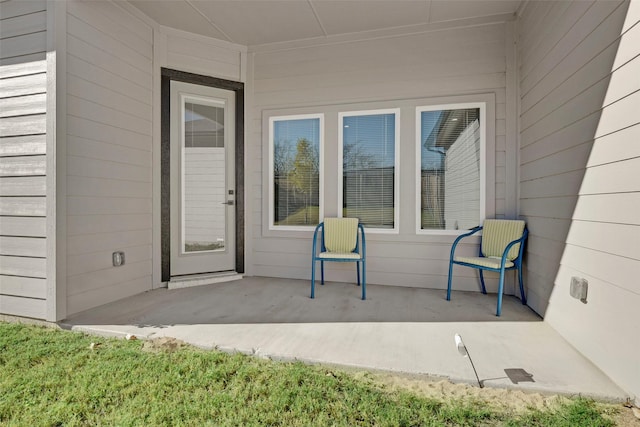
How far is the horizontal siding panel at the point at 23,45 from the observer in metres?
2.60

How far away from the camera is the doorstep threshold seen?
144 inches

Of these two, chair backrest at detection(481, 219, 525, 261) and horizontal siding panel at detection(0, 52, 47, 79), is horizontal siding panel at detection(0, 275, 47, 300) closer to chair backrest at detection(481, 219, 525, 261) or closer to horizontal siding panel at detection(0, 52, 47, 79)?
horizontal siding panel at detection(0, 52, 47, 79)

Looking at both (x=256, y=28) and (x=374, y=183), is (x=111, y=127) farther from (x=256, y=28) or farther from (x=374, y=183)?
(x=374, y=183)

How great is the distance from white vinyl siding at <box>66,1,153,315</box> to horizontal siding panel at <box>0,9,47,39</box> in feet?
0.58

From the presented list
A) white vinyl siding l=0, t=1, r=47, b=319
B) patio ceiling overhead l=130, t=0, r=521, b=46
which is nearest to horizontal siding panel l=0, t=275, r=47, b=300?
white vinyl siding l=0, t=1, r=47, b=319

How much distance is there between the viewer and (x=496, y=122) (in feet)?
11.3

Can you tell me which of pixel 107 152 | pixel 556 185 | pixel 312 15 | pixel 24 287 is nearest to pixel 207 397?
pixel 24 287

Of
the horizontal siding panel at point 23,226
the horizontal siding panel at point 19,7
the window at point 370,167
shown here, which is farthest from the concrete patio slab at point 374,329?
the horizontal siding panel at point 19,7

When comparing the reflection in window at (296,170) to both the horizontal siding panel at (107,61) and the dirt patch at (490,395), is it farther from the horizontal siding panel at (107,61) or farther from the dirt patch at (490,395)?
the dirt patch at (490,395)

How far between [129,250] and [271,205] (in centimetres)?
163

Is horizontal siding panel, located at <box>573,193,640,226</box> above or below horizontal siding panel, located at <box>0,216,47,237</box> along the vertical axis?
above

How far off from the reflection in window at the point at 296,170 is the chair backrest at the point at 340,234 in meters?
0.34

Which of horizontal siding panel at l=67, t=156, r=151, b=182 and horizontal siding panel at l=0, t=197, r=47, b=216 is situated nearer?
horizontal siding panel at l=0, t=197, r=47, b=216

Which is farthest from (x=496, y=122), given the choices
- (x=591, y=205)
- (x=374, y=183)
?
(x=591, y=205)
